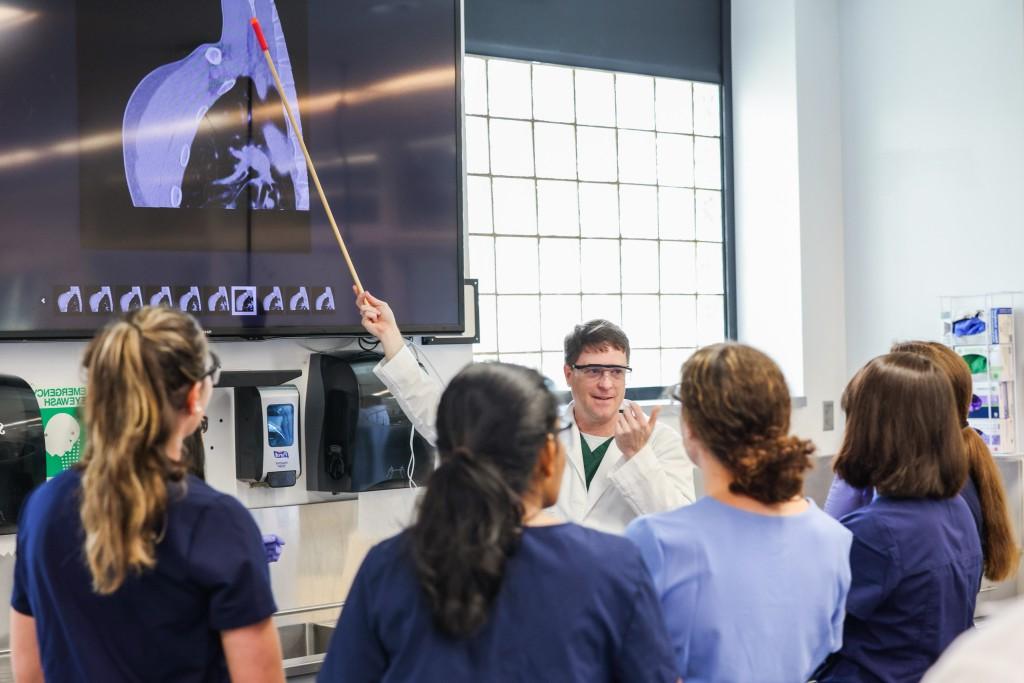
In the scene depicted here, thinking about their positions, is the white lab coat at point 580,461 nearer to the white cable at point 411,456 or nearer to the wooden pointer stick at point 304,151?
the white cable at point 411,456

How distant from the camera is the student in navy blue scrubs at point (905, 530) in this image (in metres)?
1.95

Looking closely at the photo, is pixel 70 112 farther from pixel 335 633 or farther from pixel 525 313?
pixel 525 313

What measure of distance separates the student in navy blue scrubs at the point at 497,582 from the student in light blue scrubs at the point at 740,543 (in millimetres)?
202

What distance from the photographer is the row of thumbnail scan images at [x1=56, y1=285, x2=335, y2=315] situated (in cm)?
265

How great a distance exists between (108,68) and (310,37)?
563 mm

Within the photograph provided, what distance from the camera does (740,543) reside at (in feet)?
5.37

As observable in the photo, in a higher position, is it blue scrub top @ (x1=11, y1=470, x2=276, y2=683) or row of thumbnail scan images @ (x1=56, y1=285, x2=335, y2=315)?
row of thumbnail scan images @ (x1=56, y1=285, x2=335, y2=315)

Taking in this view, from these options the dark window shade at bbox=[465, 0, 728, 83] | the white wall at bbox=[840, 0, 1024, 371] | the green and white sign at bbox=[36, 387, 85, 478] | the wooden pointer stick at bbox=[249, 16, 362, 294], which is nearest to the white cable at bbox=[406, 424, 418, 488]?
the wooden pointer stick at bbox=[249, 16, 362, 294]

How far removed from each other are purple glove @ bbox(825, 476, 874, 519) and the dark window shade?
103 inches

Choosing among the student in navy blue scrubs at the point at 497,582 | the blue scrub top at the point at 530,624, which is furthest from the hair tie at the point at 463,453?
the blue scrub top at the point at 530,624

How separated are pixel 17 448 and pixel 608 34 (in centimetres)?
305

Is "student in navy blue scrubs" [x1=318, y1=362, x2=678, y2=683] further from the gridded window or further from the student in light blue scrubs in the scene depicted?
the gridded window

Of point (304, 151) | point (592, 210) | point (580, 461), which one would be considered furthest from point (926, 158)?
point (304, 151)


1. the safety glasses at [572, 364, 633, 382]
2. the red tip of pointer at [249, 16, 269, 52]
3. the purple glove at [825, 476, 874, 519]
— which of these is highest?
the red tip of pointer at [249, 16, 269, 52]
